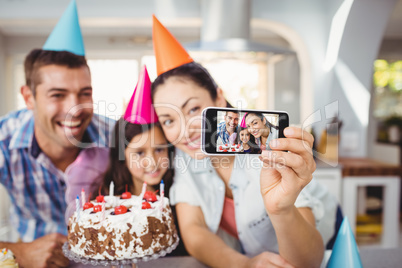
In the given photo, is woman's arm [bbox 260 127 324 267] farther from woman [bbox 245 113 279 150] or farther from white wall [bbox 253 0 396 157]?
white wall [bbox 253 0 396 157]

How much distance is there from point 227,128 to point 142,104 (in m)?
0.39

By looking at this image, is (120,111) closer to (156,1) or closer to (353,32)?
(156,1)

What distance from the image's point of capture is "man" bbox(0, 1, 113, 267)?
1.04 meters

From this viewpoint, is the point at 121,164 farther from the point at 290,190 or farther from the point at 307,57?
the point at 307,57

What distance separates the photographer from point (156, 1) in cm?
219

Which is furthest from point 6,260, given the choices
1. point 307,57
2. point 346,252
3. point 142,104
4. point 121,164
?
point 307,57

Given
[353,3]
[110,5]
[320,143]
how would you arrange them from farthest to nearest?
[320,143], [110,5], [353,3]

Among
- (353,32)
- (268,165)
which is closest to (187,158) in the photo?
(268,165)

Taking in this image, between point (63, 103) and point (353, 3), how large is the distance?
117 centimetres

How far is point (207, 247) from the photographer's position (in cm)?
95

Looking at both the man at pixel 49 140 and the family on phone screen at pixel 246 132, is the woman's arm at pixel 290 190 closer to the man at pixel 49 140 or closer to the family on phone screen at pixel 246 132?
the family on phone screen at pixel 246 132

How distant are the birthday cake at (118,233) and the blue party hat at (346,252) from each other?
0.40 meters

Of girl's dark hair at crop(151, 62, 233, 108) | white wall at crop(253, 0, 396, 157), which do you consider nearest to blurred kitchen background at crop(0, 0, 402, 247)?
white wall at crop(253, 0, 396, 157)

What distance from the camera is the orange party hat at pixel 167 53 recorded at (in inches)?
38.7
